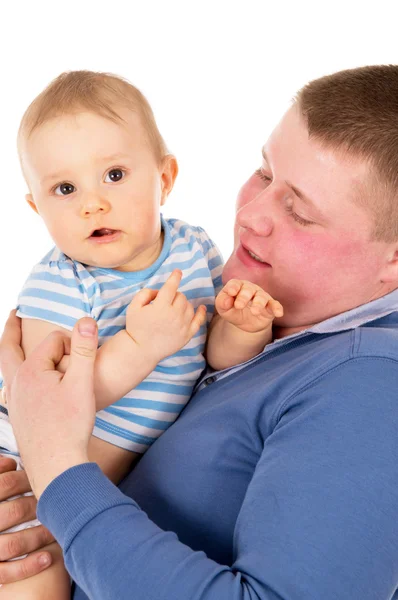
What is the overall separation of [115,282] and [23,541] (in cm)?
57

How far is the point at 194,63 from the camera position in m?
3.69

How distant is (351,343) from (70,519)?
553mm

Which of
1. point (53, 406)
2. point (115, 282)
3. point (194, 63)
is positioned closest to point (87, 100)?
point (115, 282)

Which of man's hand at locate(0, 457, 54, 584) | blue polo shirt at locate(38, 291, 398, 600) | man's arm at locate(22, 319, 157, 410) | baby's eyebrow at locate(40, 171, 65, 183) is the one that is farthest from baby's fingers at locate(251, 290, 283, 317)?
man's hand at locate(0, 457, 54, 584)

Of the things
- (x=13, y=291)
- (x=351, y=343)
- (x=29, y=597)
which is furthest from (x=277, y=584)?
(x=13, y=291)

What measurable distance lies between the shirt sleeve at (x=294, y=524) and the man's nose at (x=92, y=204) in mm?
571

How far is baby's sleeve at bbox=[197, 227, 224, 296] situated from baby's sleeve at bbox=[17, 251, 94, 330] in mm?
403

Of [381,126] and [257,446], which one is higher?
[381,126]

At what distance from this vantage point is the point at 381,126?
1.52 m

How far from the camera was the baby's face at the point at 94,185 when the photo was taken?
156 centimetres

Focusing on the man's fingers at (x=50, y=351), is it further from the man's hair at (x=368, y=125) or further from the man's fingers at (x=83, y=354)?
the man's hair at (x=368, y=125)

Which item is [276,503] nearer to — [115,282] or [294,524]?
[294,524]

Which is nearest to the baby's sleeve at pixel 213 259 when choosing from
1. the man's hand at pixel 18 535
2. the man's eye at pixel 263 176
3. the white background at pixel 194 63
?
the man's eye at pixel 263 176

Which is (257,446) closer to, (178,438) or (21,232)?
(178,438)
